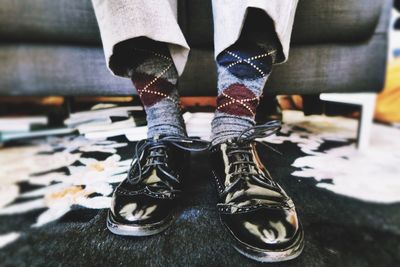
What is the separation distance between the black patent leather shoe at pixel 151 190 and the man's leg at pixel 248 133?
6 centimetres

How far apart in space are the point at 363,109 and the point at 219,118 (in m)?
0.42

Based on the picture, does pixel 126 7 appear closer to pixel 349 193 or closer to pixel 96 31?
pixel 96 31

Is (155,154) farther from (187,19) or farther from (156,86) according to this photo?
(187,19)

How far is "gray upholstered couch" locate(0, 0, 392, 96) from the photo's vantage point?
0.62 meters

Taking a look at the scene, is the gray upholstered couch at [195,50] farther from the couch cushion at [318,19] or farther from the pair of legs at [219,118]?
the pair of legs at [219,118]

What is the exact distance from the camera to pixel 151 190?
1.21 feet

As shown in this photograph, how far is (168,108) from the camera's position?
1.54 ft

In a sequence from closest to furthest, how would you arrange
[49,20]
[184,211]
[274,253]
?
[274,253], [184,211], [49,20]

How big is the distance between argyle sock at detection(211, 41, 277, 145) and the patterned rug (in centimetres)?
11

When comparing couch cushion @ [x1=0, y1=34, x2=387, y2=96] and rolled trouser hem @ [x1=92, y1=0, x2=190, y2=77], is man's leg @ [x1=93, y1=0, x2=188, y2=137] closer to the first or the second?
rolled trouser hem @ [x1=92, y1=0, x2=190, y2=77]

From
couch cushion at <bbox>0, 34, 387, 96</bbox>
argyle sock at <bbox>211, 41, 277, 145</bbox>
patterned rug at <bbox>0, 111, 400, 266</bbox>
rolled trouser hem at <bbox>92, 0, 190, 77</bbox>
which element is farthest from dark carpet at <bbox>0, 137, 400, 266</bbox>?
couch cushion at <bbox>0, 34, 387, 96</bbox>

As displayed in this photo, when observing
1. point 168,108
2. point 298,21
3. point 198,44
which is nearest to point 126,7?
point 168,108

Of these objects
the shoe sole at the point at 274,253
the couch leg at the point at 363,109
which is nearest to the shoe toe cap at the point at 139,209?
the shoe sole at the point at 274,253

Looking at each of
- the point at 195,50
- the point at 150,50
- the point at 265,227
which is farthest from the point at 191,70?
the point at 265,227
